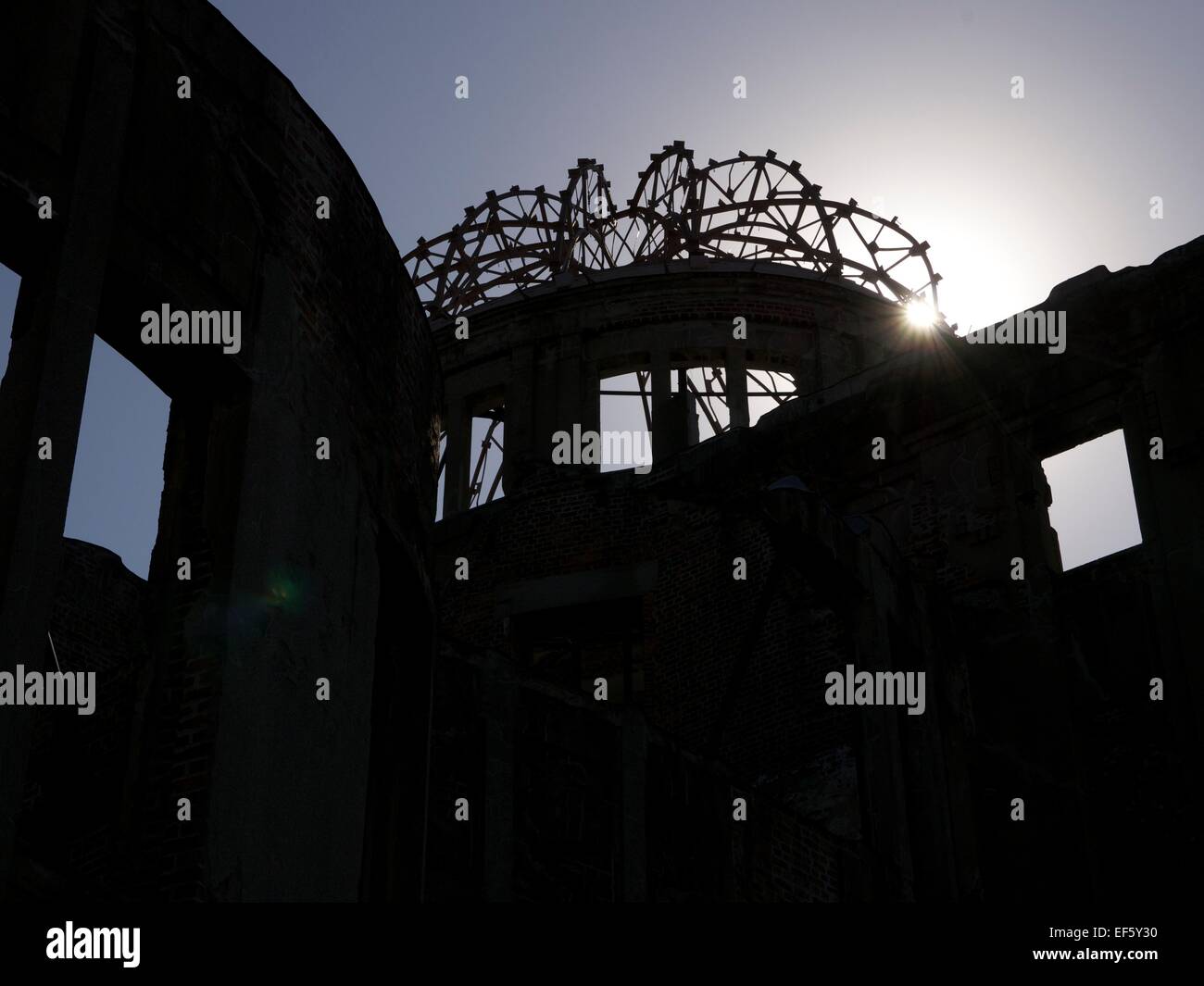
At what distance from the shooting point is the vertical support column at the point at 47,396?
6715 mm

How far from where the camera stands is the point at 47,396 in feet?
23.8

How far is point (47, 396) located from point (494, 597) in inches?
544

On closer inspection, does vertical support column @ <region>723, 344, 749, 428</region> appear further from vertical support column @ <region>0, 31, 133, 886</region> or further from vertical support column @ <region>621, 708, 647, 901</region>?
vertical support column @ <region>0, 31, 133, 886</region>

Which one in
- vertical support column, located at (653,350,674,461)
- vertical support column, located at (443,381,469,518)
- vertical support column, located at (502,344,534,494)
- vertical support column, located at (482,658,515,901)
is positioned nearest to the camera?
vertical support column, located at (482,658,515,901)

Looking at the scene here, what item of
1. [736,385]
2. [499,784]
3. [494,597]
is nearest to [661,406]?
[736,385]

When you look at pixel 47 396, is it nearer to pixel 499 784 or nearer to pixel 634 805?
pixel 499 784

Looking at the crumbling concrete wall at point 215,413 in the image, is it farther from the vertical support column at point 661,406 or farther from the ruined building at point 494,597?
the vertical support column at point 661,406

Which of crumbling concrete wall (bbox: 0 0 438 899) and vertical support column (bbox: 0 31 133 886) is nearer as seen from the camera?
Answer: vertical support column (bbox: 0 31 133 886)

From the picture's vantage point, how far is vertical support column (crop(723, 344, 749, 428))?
27047 millimetres

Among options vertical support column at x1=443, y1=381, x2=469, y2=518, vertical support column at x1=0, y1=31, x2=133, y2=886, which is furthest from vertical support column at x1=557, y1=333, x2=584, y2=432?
vertical support column at x1=0, y1=31, x2=133, y2=886

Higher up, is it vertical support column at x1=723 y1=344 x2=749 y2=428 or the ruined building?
vertical support column at x1=723 y1=344 x2=749 y2=428

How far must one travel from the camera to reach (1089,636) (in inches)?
655

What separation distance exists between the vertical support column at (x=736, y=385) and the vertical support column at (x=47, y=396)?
19436mm

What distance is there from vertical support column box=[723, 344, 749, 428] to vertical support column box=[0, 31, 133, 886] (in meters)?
19.4
